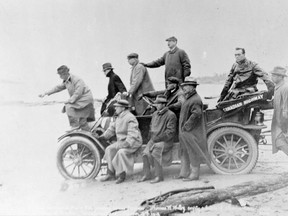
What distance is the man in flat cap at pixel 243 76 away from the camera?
196 inches

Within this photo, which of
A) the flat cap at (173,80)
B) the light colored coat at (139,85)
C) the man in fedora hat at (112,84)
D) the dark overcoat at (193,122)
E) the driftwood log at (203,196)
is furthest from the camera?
the man in fedora hat at (112,84)

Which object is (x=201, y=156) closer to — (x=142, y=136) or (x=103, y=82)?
(x=142, y=136)

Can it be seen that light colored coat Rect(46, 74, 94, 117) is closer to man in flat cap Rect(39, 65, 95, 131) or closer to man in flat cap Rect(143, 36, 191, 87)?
man in flat cap Rect(39, 65, 95, 131)

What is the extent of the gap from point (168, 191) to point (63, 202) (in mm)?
1403

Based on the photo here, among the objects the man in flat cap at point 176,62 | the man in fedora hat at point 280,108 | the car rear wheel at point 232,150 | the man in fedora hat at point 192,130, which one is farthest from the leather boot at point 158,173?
the man in fedora hat at point 280,108

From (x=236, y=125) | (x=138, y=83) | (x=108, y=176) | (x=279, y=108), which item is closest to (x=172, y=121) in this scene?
(x=236, y=125)

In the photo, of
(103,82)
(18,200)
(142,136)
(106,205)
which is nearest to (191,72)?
(142,136)

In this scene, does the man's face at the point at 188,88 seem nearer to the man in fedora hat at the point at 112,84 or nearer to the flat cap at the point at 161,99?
the flat cap at the point at 161,99

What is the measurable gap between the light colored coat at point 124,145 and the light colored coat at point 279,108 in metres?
1.84

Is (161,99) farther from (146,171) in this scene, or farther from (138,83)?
(146,171)

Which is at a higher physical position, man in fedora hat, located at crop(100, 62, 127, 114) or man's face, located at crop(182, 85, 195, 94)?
man in fedora hat, located at crop(100, 62, 127, 114)

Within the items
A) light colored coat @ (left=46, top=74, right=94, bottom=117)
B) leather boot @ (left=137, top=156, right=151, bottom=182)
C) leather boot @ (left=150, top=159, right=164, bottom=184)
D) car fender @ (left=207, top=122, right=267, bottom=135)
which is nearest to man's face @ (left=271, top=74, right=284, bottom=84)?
car fender @ (left=207, top=122, right=267, bottom=135)

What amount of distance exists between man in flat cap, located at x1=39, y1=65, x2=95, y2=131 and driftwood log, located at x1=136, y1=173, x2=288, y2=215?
65.8 inches

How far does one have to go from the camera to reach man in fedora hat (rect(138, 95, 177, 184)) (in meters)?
4.89
